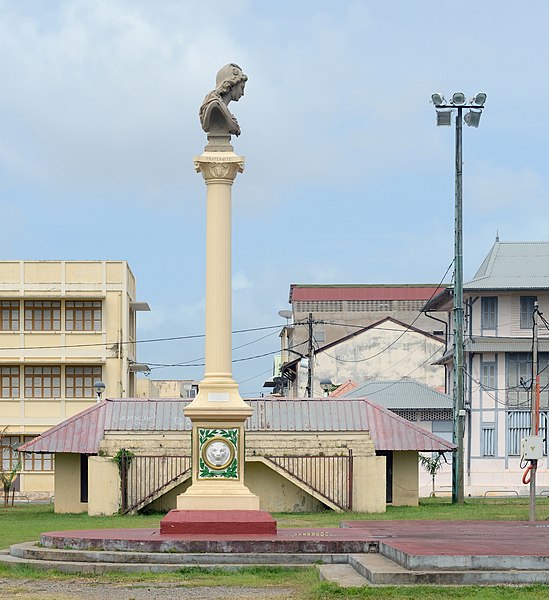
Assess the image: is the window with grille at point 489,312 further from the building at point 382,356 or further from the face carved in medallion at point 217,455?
the face carved in medallion at point 217,455

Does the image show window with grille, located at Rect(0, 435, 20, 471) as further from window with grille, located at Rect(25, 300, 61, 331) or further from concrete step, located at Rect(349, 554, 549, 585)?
concrete step, located at Rect(349, 554, 549, 585)

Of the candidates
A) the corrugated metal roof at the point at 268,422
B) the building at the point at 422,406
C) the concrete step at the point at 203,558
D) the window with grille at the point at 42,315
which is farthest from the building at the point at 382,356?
the concrete step at the point at 203,558

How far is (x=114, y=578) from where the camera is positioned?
58.2ft

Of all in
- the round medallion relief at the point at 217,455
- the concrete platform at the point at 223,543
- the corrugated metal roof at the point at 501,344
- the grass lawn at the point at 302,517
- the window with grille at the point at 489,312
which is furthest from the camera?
the window with grille at the point at 489,312

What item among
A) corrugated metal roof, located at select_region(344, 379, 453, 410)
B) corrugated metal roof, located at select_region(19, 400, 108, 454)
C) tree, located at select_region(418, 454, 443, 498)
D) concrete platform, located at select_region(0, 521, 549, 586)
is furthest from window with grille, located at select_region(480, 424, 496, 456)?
concrete platform, located at select_region(0, 521, 549, 586)

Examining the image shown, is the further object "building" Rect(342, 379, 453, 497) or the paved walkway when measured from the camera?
"building" Rect(342, 379, 453, 497)

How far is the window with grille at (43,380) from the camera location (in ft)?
191

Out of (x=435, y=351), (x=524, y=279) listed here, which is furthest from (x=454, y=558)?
(x=435, y=351)

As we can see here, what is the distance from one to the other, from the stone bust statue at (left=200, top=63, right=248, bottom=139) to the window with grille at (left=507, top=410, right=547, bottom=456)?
109 feet

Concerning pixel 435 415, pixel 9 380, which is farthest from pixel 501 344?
pixel 9 380

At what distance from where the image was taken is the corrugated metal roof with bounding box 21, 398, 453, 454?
36.9 m

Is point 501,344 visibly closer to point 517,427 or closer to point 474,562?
point 517,427

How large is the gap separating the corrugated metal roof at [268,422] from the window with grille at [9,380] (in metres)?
20.7

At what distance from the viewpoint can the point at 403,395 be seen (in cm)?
5756
